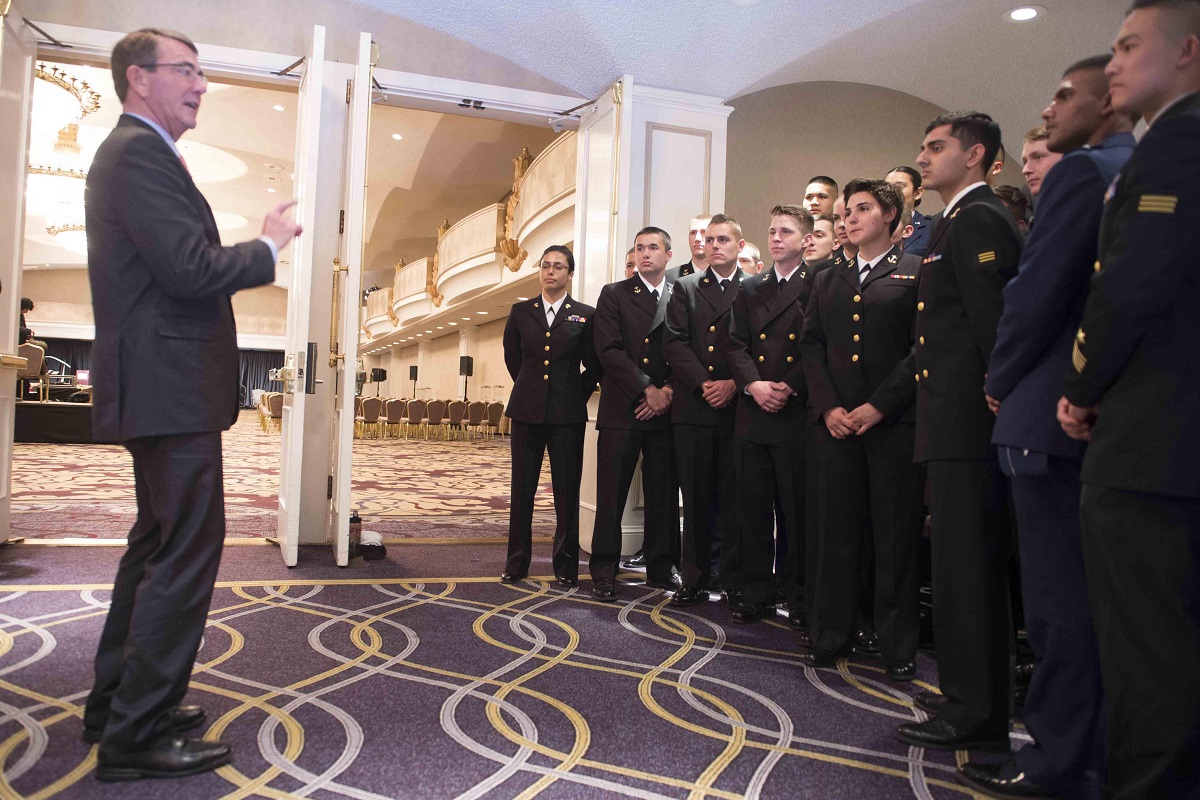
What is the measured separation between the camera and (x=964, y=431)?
1.99m

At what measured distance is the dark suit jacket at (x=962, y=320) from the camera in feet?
6.43

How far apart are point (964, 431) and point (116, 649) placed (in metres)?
2.08

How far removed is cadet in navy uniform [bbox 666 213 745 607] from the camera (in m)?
3.31

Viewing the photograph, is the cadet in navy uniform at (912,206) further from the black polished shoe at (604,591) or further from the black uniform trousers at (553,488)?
the black polished shoe at (604,591)

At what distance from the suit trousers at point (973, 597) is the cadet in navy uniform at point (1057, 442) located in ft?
0.66

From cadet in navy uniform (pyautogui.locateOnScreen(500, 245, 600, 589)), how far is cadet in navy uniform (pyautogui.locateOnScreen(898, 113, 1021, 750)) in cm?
192

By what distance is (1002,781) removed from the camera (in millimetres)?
1720

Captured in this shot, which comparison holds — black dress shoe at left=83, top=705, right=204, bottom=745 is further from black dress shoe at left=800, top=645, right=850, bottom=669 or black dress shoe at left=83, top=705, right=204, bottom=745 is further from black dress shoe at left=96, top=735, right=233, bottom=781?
black dress shoe at left=800, top=645, right=850, bottom=669

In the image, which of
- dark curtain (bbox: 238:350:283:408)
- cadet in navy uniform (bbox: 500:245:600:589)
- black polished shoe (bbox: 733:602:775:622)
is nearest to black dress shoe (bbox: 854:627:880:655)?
black polished shoe (bbox: 733:602:775:622)

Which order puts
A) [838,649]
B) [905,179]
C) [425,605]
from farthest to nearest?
[905,179] → [425,605] → [838,649]

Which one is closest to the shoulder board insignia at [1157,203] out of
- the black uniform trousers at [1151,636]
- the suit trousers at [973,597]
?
the black uniform trousers at [1151,636]

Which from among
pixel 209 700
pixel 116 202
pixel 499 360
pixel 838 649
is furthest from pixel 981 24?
pixel 499 360

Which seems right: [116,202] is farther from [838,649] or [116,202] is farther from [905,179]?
[905,179]

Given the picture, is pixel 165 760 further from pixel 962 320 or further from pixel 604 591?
pixel 962 320
